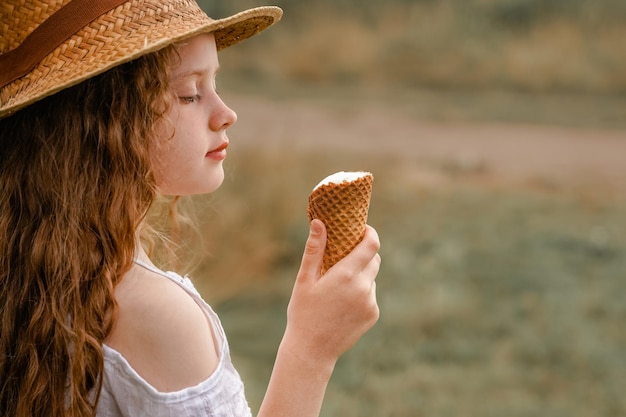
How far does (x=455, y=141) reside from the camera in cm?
959

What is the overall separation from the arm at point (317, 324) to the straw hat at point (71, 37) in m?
0.36

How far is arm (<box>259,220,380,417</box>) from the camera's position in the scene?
1420mm

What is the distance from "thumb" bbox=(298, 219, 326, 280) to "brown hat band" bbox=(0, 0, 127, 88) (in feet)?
1.41

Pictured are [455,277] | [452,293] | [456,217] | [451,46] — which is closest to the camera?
[452,293]

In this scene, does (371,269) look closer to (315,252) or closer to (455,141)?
(315,252)

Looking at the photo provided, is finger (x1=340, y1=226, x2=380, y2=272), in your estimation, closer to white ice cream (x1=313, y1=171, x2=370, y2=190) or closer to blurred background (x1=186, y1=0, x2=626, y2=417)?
white ice cream (x1=313, y1=171, x2=370, y2=190)

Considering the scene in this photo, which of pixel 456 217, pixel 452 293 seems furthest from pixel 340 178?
pixel 456 217

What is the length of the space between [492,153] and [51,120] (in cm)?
783

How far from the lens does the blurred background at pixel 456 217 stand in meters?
4.54

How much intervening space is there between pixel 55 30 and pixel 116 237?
309 mm

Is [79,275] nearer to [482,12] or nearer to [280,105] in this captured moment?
[280,105]

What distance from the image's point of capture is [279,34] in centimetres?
1499

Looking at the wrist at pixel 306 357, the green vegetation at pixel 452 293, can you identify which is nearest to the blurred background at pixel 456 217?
the green vegetation at pixel 452 293

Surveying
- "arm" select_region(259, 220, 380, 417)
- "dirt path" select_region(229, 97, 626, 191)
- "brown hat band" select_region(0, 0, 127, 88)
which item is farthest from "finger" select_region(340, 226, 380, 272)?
"dirt path" select_region(229, 97, 626, 191)
